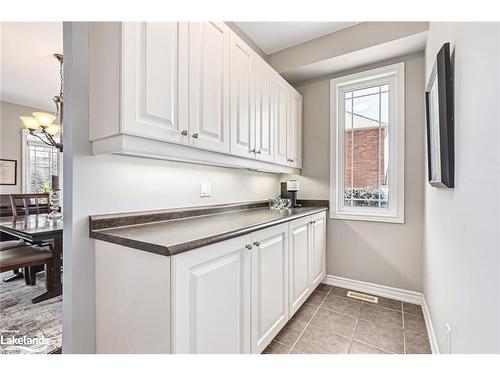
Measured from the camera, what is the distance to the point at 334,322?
6.23ft

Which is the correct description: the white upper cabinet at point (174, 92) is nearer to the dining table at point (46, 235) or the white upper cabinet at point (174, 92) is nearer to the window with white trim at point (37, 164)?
the dining table at point (46, 235)

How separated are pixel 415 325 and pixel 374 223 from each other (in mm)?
947

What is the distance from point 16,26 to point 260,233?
3057 millimetres

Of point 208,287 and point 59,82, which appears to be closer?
point 208,287

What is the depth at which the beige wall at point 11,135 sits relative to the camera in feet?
13.5

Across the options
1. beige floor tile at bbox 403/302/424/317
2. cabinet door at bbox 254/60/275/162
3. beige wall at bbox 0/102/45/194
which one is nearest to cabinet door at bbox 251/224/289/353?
cabinet door at bbox 254/60/275/162

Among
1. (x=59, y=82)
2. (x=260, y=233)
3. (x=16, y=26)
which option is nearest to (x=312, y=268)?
(x=260, y=233)

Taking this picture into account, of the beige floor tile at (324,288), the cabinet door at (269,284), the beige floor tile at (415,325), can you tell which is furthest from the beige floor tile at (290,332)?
the beige floor tile at (415,325)

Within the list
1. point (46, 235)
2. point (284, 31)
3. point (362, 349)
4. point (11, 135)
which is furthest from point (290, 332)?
point (11, 135)

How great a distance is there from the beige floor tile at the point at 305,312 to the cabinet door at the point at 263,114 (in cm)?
139

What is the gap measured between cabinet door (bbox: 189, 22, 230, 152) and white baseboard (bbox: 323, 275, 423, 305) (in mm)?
2019

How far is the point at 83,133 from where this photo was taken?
117 centimetres
